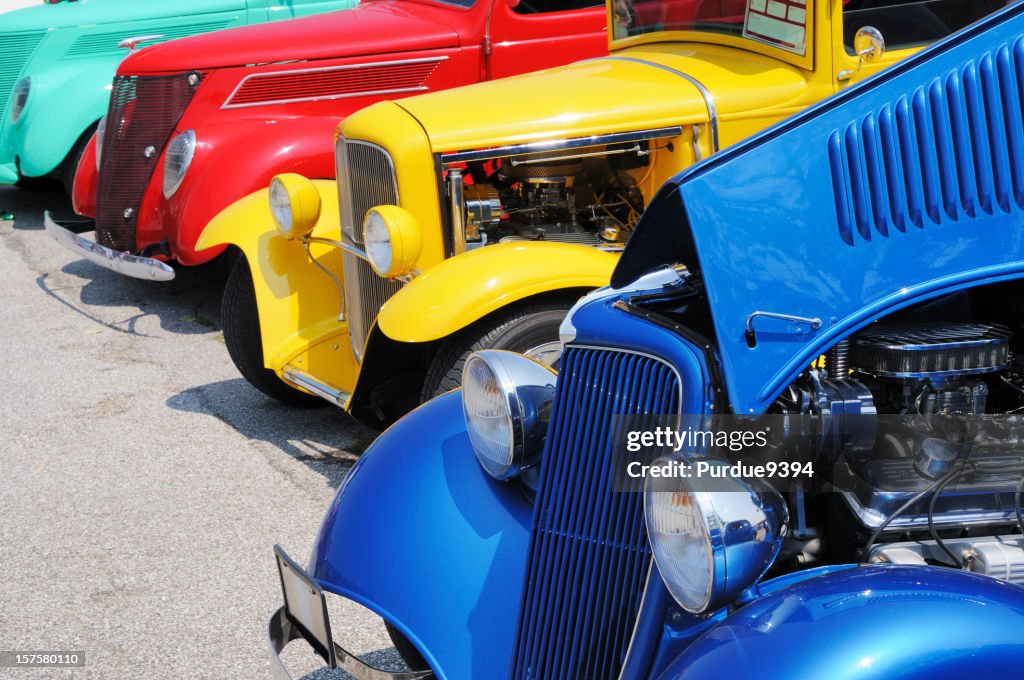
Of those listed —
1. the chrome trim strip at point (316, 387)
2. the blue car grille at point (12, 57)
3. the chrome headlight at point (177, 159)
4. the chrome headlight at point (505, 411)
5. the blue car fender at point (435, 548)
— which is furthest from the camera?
the blue car grille at point (12, 57)

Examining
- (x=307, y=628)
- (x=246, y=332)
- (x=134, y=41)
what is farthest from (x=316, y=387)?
(x=134, y=41)

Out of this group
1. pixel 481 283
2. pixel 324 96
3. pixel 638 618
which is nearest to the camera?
pixel 638 618

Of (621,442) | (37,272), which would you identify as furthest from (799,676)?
(37,272)

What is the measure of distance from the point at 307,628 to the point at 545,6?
4173mm

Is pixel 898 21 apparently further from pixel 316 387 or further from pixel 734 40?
pixel 316 387

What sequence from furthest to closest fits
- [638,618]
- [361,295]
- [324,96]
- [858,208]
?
[324,96]
[361,295]
[858,208]
[638,618]

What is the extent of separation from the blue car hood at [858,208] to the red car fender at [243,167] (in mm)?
3885

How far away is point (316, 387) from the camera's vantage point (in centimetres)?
407

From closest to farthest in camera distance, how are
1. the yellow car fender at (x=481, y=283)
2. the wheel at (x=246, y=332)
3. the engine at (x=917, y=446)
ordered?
the engine at (x=917, y=446) < the yellow car fender at (x=481, y=283) < the wheel at (x=246, y=332)

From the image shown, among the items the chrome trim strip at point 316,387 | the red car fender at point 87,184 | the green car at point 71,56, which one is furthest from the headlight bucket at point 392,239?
the green car at point 71,56

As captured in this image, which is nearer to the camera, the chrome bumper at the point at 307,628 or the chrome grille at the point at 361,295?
the chrome bumper at the point at 307,628

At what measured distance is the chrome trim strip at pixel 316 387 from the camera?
13.0ft

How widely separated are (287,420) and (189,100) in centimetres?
250

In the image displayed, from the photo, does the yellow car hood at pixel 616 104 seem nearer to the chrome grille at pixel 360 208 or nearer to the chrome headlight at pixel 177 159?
the chrome grille at pixel 360 208
